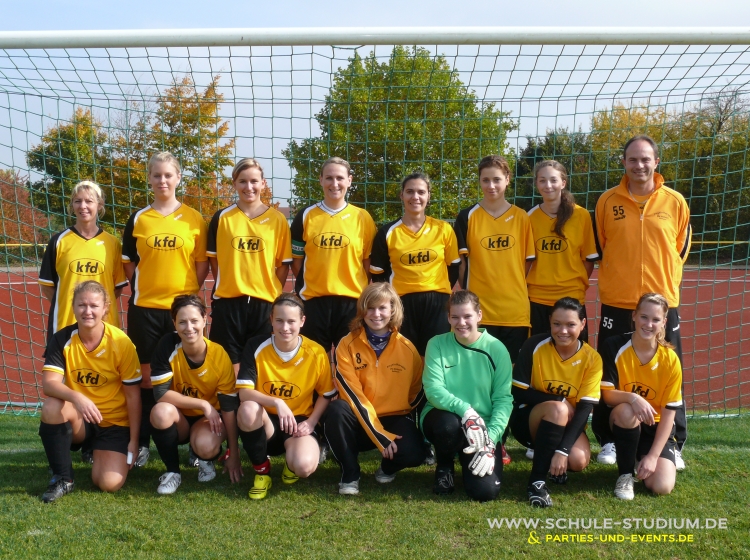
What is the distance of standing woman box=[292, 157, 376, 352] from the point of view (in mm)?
3598

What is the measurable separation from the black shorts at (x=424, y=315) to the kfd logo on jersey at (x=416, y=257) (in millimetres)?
173

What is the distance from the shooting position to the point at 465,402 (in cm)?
312

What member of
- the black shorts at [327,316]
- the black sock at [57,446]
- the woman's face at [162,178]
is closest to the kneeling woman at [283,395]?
the black shorts at [327,316]

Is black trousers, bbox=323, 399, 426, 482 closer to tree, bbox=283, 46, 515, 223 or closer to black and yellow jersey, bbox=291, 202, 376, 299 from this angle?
black and yellow jersey, bbox=291, 202, 376, 299

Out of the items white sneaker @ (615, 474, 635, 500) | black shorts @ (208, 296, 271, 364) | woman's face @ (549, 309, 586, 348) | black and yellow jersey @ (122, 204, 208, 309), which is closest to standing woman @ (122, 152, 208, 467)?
black and yellow jersey @ (122, 204, 208, 309)

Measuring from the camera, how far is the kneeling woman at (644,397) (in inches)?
121

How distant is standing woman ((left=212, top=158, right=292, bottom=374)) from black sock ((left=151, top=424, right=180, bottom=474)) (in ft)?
1.86

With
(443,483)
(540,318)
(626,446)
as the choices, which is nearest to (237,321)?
(443,483)

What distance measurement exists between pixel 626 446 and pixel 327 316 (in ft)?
5.50

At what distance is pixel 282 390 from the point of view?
327 cm

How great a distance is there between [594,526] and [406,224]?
1819mm

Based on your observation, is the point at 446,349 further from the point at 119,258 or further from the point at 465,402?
the point at 119,258

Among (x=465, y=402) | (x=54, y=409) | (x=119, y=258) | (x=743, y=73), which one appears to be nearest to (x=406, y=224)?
(x=465, y=402)

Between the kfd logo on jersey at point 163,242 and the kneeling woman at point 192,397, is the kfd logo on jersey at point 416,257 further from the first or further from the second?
the kfd logo on jersey at point 163,242
